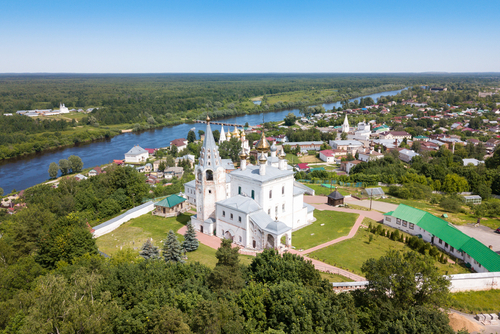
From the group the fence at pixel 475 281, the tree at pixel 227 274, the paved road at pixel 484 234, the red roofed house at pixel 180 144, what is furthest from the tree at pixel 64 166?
the fence at pixel 475 281

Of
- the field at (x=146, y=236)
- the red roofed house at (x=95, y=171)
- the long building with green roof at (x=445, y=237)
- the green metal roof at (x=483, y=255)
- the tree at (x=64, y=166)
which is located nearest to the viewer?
the green metal roof at (x=483, y=255)

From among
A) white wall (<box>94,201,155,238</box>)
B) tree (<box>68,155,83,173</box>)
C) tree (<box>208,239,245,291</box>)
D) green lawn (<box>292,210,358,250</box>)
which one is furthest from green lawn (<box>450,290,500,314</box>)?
tree (<box>68,155,83,173</box>)

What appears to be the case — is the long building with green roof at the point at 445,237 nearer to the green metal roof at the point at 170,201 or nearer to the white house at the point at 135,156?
the green metal roof at the point at 170,201

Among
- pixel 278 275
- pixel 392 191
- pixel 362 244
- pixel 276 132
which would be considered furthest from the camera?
pixel 276 132

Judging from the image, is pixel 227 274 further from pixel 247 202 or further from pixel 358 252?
pixel 358 252

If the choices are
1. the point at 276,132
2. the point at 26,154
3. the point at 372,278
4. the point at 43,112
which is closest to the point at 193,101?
the point at 43,112

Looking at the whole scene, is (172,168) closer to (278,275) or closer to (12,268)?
(12,268)
